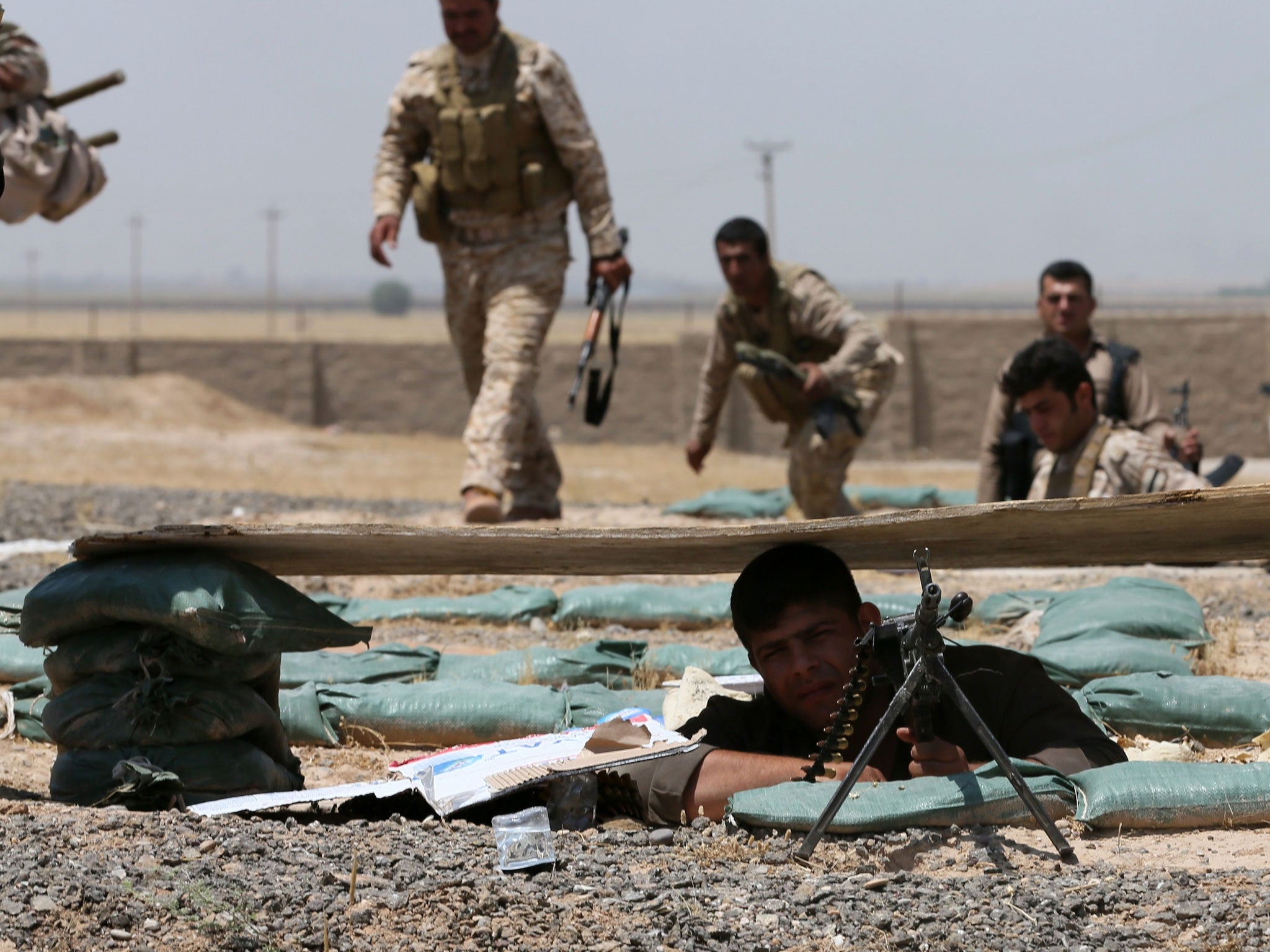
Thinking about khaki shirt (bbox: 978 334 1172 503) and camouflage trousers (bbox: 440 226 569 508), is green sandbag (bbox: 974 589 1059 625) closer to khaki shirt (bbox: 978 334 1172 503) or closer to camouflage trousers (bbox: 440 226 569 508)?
khaki shirt (bbox: 978 334 1172 503)

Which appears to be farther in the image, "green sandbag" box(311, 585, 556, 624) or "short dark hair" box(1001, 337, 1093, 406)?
"green sandbag" box(311, 585, 556, 624)

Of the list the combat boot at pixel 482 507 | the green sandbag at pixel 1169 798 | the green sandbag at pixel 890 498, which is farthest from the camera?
the green sandbag at pixel 890 498

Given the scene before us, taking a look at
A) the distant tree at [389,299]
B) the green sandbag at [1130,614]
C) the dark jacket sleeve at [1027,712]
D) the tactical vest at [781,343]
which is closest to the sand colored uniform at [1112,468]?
the green sandbag at [1130,614]

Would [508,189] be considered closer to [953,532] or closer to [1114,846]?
[953,532]

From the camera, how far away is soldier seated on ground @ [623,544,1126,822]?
301 cm

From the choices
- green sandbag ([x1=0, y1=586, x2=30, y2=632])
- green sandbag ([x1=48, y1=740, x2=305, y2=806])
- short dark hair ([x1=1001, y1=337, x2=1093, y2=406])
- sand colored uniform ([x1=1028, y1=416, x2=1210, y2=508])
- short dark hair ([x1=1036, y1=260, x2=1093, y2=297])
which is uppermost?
short dark hair ([x1=1036, y1=260, x2=1093, y2=297])

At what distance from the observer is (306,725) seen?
3.99m

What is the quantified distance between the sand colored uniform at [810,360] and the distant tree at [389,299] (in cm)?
8983

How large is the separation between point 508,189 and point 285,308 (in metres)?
107

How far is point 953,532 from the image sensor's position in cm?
308

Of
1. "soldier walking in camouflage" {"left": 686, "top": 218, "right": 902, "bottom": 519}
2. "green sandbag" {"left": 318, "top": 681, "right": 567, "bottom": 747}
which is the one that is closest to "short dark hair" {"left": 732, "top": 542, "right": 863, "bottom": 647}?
"green sandbag" {"left": 318, "top": 681, "right": 567, "bottom": 747}

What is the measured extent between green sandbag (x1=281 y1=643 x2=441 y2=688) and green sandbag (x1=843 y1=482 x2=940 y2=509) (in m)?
5.27

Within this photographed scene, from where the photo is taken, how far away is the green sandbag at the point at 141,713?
122 inches

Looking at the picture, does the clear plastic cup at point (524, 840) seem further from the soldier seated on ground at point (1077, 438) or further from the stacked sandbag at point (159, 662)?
the soldier seated on ground at point (1077, 438)
